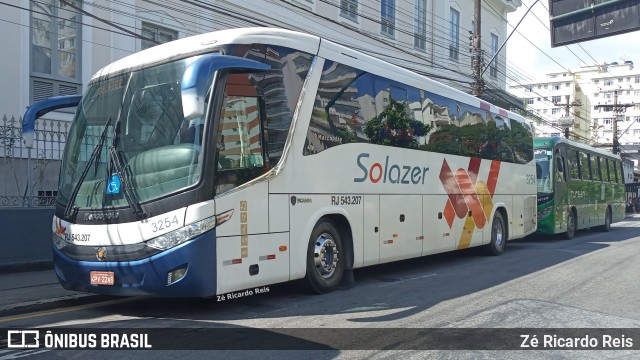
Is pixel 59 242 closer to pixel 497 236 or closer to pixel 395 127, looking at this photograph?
pixel 395 127

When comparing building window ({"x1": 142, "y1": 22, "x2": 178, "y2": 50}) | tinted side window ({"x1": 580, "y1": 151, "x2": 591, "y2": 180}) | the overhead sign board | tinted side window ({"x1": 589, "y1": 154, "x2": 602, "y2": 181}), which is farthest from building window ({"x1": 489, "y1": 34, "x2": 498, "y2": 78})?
building window ({"x1": 142, "y1": 22, "x2": 178, "y2": 50})

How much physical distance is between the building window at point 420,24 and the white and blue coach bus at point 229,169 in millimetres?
17324

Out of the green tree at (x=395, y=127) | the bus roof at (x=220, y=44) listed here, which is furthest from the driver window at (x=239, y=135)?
the green tree at (x=395, y=127)

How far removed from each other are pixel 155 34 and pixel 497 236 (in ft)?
33.7

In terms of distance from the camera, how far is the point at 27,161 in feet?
36.7

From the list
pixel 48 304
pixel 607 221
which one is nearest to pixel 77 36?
pixel 48 304

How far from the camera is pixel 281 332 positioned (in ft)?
21.3

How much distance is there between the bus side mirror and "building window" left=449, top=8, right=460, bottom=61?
2417cm

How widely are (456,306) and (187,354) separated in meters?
3.97

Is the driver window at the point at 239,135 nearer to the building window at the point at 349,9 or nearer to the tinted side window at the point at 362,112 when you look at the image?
the tinted side window at the point at 362,112

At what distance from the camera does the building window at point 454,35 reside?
97.8 feet

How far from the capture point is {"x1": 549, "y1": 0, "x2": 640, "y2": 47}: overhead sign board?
13.2 metres

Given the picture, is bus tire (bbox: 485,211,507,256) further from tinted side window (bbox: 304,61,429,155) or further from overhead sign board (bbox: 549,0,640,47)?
overhead sign board (bbox: 549,0,640,47)

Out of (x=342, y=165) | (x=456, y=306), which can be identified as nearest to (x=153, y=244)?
(x=342, y=165)
